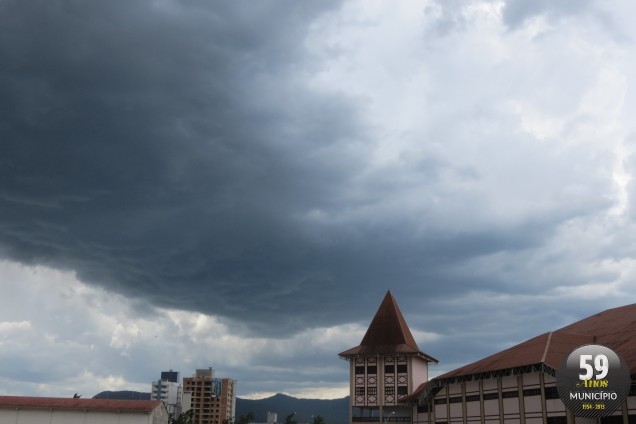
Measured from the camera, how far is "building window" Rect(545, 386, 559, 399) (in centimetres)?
6512

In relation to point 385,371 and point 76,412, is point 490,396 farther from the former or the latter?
point 76,412

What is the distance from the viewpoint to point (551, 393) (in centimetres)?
6575

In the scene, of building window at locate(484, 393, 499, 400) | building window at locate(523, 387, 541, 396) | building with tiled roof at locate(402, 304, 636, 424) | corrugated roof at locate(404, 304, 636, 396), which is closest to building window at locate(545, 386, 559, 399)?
building with tiled roof at locate(402, 304, 636, 424)

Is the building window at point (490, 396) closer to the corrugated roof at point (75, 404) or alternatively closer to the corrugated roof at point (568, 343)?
the corrugated roof at point (568, 343)

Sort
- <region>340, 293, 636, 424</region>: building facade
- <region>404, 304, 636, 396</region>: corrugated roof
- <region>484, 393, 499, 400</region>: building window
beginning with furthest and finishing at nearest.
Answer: <region>484, 393, 499, 400</region>: building window
<region>404, 304, 636, 396</region>: corrugated roof
<region>340, 293, 636, 424</region>: building facade

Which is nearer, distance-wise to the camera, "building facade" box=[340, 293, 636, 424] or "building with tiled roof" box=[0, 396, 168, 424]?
"building facade" box=[340, 293, 636, 424]

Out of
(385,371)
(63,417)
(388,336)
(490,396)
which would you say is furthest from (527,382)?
(63,417)

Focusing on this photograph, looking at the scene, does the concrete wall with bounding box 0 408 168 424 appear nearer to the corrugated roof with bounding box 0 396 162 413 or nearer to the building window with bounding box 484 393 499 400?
the corrugated roof with bounding box 0 396 162 413

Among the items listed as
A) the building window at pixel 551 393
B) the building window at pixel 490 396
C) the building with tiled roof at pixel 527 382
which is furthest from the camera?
the building window at pixel 490 396

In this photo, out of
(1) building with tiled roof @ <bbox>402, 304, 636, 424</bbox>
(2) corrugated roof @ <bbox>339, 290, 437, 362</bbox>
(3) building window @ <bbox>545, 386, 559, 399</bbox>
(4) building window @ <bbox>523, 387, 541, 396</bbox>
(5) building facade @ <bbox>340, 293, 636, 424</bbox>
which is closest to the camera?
(1) building with tiled roof @ <bbox>402, 304, 636, 424</bbox>

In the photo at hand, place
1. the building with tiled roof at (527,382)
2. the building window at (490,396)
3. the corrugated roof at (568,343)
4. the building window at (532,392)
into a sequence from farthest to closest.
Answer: the building window at (490,396)
the building window at (532,392)
the corrugated roof at (568,343)
the building with tiled roof at (527,382)

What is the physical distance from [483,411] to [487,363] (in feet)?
19.2

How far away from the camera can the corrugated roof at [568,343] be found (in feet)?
218

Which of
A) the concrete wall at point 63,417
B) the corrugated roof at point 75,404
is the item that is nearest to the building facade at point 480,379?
the corrugated roof at point 75,404
